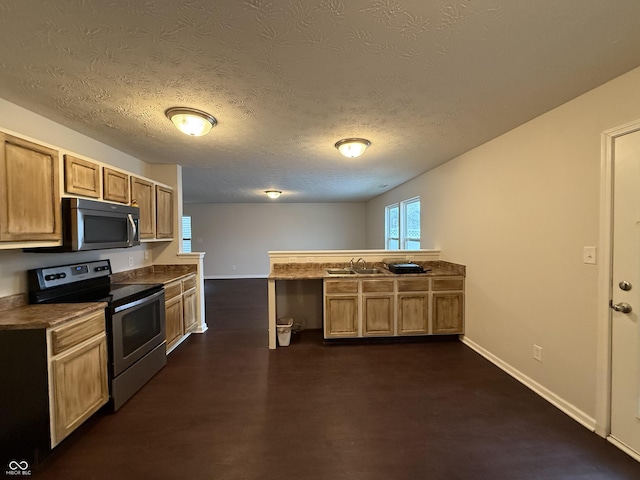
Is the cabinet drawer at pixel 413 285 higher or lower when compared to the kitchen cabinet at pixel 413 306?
higher

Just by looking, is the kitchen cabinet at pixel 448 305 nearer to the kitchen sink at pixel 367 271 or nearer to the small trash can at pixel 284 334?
the kitchen sink at pixel 367 271

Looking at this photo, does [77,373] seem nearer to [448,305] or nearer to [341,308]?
[341,308]

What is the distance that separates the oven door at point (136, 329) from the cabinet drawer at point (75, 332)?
0.36 ft

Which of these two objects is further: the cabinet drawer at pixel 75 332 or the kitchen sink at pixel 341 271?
the kitchen sink at pixel 341 271

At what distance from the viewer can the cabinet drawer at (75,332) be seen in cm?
166

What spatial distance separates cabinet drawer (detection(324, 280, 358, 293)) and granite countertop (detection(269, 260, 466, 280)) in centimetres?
6

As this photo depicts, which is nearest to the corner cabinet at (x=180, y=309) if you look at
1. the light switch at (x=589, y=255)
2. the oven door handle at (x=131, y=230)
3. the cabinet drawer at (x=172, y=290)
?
the cabinet drawer at (x=172, y=290)

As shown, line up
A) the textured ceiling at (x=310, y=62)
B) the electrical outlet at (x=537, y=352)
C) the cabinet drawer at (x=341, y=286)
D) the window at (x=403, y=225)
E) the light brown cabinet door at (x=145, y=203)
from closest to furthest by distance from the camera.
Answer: the textured ceiling at (x=310, y=62), the electrical outlet at (x=537, y=352), the light brown cabinet door at (x=145, y=203), the cabinet drawer at (x=341, y=286), the window at (x=403, y=225)

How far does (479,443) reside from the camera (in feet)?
5.90

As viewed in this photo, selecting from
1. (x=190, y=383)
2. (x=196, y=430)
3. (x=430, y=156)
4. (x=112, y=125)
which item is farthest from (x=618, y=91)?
(x=190, y=383)

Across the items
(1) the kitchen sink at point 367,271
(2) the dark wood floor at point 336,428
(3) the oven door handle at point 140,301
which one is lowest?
(2) the dark wood floor at point 336,428

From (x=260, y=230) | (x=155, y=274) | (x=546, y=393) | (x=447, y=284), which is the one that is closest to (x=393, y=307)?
(x=447, y=284)

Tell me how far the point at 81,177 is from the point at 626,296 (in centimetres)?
407

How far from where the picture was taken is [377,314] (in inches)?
134
